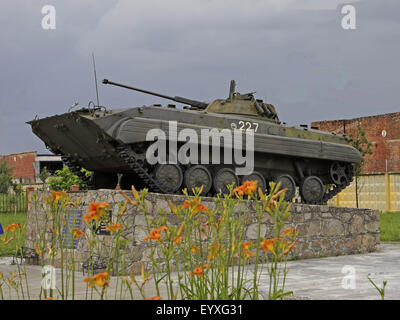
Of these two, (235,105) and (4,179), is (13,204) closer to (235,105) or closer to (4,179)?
(4,179)

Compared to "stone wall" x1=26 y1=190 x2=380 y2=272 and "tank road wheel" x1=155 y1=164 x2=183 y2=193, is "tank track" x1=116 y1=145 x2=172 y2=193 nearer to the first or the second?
"tank road wheel" x1=155 y1=164 x2=183 y2=193

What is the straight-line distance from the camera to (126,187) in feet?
45.8

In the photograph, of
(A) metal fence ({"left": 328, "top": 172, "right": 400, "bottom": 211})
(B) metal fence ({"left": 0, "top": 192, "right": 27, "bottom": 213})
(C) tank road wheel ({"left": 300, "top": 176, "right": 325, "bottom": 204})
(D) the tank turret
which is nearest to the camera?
(D) the tank turret

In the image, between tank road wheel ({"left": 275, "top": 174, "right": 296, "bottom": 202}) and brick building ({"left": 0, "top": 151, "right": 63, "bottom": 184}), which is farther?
brick building ({"left": 0, "top": 151, "right": 63, "bottom": 184})

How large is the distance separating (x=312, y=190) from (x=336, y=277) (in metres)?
5.87

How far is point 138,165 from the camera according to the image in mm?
11594

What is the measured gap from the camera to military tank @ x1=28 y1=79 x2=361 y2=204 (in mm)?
11672

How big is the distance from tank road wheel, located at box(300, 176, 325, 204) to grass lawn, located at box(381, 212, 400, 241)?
8.00 ft

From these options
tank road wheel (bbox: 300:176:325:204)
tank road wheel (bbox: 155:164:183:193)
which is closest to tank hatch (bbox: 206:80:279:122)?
tank road wheel (bbox: 300:176:325:204)

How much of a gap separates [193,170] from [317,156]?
358 cm
